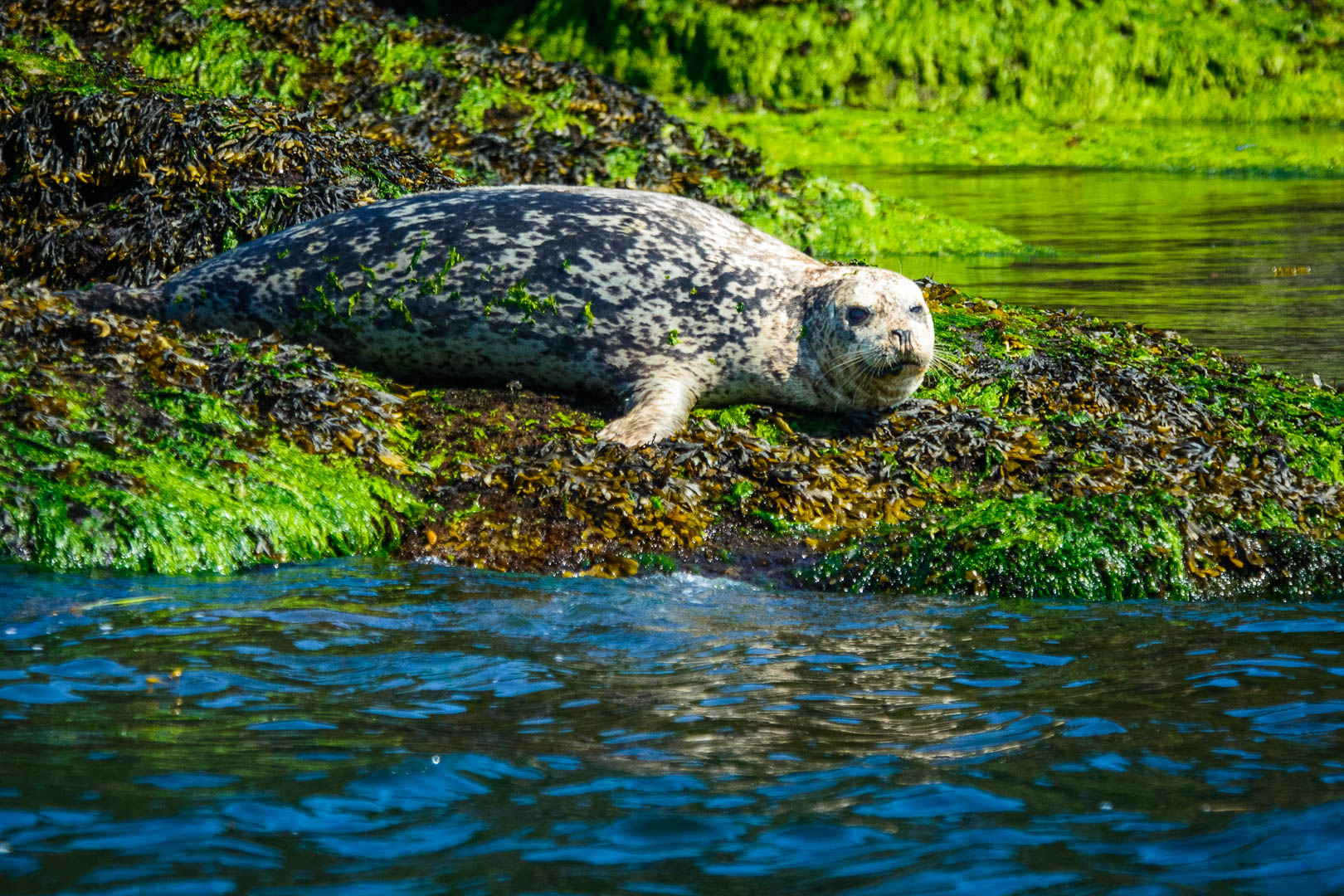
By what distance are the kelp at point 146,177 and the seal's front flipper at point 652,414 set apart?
2.64 m

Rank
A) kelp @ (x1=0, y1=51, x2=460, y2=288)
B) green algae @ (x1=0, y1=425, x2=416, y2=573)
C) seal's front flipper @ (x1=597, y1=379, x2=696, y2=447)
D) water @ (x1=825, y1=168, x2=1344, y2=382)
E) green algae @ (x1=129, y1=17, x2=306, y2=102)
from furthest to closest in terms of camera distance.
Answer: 1. green algae @ (x1=129, y1=17, x2=306, y2=102)
2. water @ (x1=825, y1=168, x2=1344, y2=382)
3. kelp @ (x1=0, y1=51, x2=460, y2=288)
4. seal's front flipper @ (x1=597, y1=379, x2=696, y2=447)
5. green algae @ (x1=0, y1=425, x2=416, y2=573)

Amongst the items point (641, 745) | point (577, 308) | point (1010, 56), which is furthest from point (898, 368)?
point (1010, 56)

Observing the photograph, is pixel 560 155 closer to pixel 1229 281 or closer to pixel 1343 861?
pixel 1229 281

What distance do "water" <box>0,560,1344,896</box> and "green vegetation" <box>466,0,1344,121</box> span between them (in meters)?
20.7

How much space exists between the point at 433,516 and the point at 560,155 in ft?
20.6

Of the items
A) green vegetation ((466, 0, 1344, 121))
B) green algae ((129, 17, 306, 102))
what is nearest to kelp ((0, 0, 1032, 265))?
green algae ((129, 17, 306, 102))

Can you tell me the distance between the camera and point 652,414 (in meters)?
5.82

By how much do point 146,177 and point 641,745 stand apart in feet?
19.5

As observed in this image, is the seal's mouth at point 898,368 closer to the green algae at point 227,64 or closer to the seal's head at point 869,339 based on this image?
the seal's head at point 869,339

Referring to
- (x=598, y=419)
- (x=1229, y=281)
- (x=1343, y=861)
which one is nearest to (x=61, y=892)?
(x=1343, y=861)

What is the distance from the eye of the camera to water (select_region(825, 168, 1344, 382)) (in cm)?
930

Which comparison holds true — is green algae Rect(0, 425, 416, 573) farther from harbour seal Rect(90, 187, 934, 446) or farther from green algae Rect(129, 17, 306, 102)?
green algae Rect(129, 17, 306, 102)

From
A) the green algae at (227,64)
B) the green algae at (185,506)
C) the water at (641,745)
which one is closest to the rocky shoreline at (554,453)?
the green algae at (185,506)

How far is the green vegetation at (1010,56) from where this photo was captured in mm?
23134
